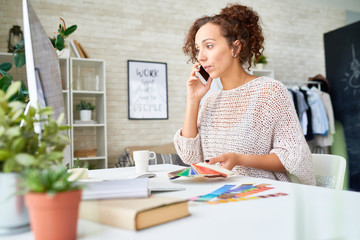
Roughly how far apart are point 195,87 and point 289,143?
560mm

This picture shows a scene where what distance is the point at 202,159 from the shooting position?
5.54 ft

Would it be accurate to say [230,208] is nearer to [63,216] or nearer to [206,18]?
[63,216]

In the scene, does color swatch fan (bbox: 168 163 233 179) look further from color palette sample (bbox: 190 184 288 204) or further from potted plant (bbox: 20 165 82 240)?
potted plant (bbox: 20 165 82 240)

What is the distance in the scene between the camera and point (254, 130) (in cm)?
149

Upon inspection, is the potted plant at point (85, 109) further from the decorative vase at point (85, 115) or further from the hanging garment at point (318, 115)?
the hanging garment at point (318, 115)

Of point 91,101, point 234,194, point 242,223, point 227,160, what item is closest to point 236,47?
point 227,160

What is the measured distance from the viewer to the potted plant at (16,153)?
0.50 metres

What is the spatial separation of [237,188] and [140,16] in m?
4.03

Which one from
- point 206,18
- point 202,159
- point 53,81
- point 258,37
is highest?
point 206,18

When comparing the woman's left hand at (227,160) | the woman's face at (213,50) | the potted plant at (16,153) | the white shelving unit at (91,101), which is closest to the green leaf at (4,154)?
Answer: the potted plant at (16,153)

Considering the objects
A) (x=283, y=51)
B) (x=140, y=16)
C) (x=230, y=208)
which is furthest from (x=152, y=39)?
(x=230, y=208)

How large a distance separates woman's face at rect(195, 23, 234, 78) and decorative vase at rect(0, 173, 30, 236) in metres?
1.15

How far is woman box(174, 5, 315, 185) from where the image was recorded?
4.49 ft

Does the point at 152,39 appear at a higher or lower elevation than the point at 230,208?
higher
